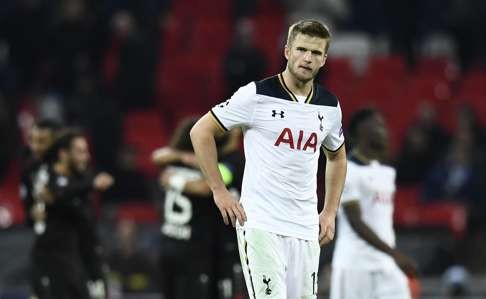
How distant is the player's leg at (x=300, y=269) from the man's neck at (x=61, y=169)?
3.88m

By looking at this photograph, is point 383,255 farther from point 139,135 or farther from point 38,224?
point 139,135

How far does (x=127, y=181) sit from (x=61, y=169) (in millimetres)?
6309

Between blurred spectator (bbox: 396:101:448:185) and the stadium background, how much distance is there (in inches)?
0.7

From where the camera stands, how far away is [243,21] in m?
19.8

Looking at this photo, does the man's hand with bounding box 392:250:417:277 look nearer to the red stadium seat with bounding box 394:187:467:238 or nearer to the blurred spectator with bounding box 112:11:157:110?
the red stadium seat with bounding box 394:187:467:238

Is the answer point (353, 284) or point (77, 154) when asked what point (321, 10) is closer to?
point (77, 154)

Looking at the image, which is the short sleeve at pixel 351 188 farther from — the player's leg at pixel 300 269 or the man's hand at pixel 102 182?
the player's leg at pixel 300 269

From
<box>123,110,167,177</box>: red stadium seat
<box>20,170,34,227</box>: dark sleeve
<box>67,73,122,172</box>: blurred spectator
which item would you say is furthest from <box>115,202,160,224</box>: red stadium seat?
<box>20,170,34,227</box>: dark sleeve

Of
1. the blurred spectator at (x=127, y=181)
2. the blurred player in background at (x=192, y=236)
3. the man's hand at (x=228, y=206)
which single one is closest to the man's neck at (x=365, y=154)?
the blurred player in background at (x=192, y=236)

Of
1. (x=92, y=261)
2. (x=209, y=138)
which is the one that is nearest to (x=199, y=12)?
(x=92, y=261)

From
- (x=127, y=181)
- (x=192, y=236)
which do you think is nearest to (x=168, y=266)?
(x=192, y=236)

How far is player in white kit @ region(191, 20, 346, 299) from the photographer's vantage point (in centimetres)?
845

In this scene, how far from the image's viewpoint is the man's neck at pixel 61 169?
1205cm

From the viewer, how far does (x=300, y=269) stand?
8.60 metres
